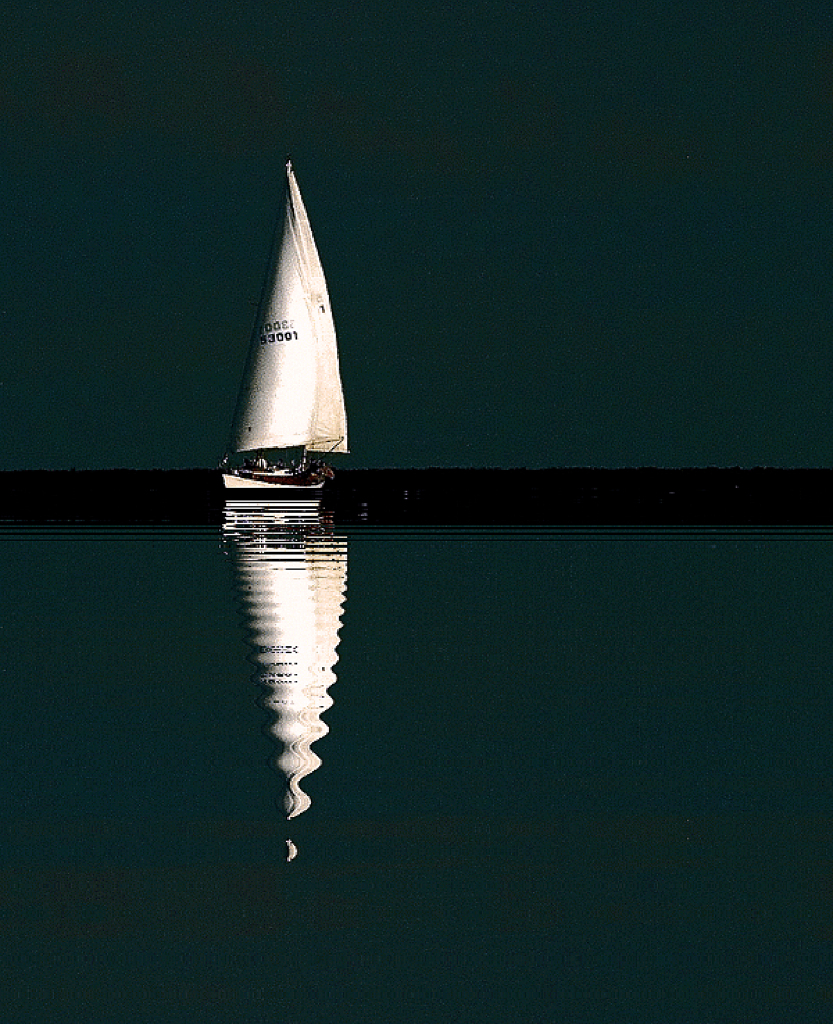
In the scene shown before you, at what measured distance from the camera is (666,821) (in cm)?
1727

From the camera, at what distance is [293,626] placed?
1325 inches

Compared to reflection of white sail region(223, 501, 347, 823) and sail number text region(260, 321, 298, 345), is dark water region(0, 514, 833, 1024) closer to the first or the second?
reflection of white sail region(223, 501, 347, 823)

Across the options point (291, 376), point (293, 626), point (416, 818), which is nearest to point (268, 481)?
point (291, 376)

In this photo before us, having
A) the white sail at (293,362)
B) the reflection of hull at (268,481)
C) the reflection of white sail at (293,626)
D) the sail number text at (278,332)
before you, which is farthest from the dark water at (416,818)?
the reflection of hull at (268,481)

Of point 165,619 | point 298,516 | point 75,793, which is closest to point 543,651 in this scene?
point 165,619

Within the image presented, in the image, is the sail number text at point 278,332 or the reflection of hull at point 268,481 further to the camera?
the reflection of hull at point 268,481

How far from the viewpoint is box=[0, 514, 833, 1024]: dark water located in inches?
495

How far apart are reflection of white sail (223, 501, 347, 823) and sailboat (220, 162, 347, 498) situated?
46.2 meters

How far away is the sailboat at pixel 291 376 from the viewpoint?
11781 centimetres

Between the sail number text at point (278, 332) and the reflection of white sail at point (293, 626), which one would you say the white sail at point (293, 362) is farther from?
the reflection of white sail at point (293, 626)

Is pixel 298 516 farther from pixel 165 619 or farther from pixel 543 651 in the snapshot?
pixel 543 651

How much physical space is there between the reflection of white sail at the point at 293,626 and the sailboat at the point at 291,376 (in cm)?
4623

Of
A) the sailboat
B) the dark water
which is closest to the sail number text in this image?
the sailboat

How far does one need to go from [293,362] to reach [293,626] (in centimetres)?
8844
